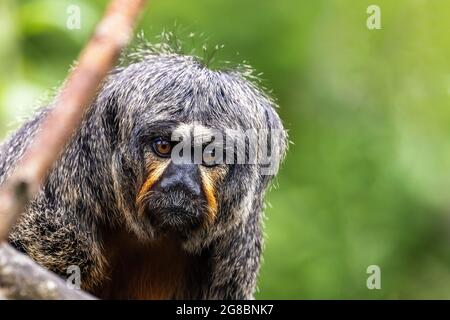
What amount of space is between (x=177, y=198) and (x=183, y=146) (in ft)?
0.98

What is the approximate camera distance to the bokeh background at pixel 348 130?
7711mm

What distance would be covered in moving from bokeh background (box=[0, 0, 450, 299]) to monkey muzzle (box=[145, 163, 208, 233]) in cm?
309

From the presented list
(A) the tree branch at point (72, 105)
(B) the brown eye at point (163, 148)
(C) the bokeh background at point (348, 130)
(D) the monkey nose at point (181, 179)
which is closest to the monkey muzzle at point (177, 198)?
(D) the monkey nose at point (181, 179)

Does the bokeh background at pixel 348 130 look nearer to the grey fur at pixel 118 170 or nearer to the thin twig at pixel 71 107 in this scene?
the grey fur at pixel 118 170

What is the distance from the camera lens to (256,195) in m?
5.15

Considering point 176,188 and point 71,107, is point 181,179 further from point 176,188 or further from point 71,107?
point 71,107

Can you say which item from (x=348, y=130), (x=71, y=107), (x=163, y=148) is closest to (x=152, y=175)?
(x=163, y=148)

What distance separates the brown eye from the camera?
444 cm

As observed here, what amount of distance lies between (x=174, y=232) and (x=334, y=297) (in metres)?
3.34

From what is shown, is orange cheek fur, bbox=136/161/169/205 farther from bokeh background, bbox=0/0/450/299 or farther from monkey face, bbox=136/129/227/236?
bokeh background, bbox=0/0/450/299

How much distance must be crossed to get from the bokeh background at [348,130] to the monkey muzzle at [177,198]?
3094 millimetres

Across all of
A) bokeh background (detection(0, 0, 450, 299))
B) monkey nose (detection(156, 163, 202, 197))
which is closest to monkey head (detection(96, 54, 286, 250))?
monkey nose (detection(156, 163, 202, 197))
